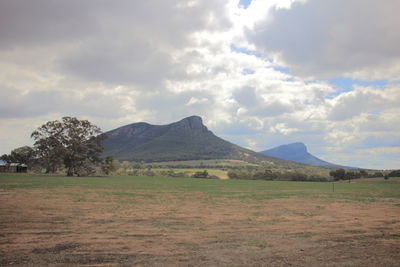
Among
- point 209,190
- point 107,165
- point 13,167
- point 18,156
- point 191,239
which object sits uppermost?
point 18,156

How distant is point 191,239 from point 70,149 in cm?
8274

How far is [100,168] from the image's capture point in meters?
96.4

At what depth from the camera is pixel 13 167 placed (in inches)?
3999

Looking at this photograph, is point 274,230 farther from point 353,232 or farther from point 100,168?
point 100,168

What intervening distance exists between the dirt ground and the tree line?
70.6 m

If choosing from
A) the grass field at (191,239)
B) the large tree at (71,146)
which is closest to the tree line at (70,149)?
the large tree at (71,146)

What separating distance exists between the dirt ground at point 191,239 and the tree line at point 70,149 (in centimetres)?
7065

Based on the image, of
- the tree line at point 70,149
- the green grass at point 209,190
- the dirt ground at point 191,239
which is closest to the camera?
the dirt ground at point 191,239

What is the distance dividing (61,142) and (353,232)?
291 ft

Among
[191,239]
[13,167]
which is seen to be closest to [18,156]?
[13,167]

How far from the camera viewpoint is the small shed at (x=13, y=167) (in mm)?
98312

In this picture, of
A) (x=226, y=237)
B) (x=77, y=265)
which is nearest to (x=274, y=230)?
(x=226, y=237)

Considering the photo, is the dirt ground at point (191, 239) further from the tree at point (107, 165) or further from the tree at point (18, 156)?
the tree at point (18, 156)

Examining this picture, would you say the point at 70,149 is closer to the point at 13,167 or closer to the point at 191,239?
the point at 13,167
